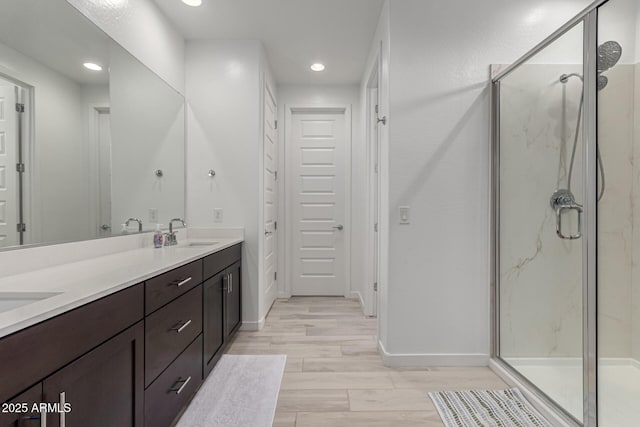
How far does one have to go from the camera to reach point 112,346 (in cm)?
113

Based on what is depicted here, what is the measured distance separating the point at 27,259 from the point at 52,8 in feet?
3.79

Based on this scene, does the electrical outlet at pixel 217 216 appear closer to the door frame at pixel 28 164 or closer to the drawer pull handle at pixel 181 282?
the drawer pull handle at pixel 181 282

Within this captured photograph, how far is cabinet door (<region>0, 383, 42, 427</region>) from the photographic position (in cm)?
76

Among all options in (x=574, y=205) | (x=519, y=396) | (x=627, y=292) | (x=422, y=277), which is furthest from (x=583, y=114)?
(x=519, y=396)

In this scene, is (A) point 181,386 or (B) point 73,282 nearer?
(B) point 73,282

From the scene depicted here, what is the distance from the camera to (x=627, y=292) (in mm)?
1829

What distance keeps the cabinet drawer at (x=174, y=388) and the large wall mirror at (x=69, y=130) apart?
2.68ft

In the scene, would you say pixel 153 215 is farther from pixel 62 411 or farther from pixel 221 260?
pixel 62 411

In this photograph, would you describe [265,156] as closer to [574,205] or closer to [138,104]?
[138,104]

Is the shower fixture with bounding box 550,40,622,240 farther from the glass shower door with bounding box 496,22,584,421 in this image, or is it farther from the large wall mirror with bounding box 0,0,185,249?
the large wall mirror with bounding box 0,0,185,249

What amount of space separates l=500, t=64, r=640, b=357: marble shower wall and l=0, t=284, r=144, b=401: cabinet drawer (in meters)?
2.04

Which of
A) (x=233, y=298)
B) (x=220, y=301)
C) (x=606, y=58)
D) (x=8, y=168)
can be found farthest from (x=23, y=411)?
(x=606, y=58)

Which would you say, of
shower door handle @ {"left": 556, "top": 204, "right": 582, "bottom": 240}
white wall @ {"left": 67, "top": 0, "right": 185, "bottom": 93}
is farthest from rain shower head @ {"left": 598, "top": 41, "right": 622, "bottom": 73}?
white wall @ {"left": 67, "top": 0, "right": 185, "bottom": 93}

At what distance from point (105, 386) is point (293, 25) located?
Result: 8.99ft
